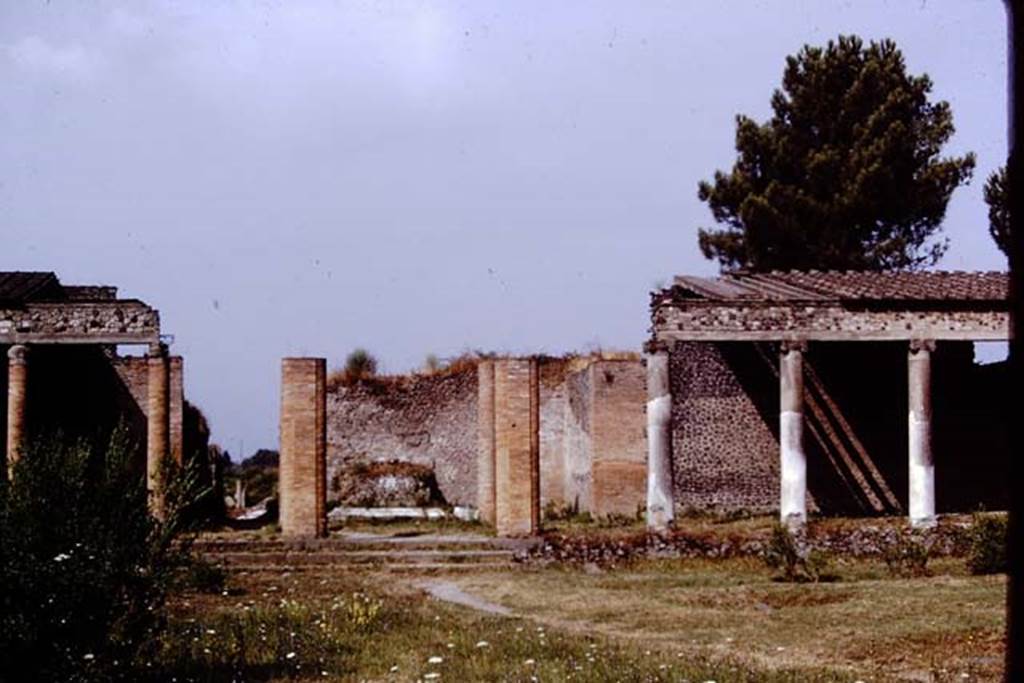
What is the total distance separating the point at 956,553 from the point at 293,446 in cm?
1012

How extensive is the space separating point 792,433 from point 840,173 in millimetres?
16038

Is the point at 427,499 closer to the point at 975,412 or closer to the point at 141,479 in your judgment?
the point at 975,412

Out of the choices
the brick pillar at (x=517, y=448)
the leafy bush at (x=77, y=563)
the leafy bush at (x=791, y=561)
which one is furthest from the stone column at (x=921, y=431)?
the leafy bush at (x=77, y=563)

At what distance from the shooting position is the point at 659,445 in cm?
2055

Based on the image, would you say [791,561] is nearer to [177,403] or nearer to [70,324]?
[70,324]

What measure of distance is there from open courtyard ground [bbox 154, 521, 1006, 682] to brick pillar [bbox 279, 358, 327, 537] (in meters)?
3.14

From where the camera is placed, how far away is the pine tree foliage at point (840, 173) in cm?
3472

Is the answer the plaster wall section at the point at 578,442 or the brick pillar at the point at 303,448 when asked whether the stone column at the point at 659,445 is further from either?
the brick pillar at the point at 303,448

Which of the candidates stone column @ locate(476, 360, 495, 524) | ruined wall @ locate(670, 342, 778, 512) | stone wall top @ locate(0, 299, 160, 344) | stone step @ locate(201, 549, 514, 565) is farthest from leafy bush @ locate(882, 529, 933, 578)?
stone wall top @ locate(0, 299, 160, 344)

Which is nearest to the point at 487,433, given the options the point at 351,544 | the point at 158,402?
the point at 351,544

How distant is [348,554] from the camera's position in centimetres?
1936

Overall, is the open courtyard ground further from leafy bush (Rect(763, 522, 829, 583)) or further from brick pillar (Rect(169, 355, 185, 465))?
brick pillar (Rect(169, 355, 185, 465))

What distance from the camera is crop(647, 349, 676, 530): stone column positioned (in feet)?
66.5

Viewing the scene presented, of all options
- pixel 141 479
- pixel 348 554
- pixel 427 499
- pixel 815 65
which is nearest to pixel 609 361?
pixel 427 499
